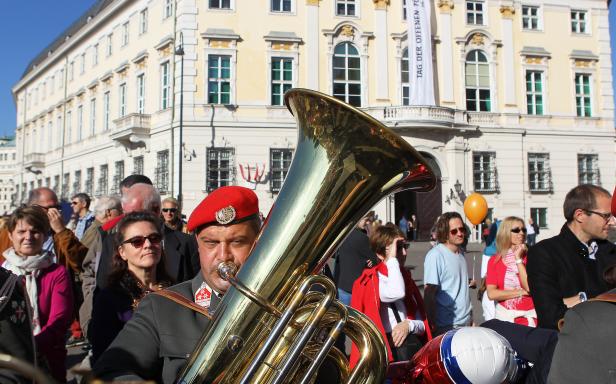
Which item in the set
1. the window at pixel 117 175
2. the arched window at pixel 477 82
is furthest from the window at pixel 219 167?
the arched window at pixel 477 82

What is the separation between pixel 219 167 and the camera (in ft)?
74.5

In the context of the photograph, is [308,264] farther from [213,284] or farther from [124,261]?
[124,261]

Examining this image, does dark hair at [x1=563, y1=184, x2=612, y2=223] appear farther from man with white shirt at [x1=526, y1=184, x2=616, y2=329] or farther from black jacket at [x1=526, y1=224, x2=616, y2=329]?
black jacket at [x1=526, y1=224, x2=616, y2=329]

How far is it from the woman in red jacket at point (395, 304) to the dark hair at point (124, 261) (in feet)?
5.25

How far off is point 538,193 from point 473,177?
3.39 meters

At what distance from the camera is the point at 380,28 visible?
2406 centimetres

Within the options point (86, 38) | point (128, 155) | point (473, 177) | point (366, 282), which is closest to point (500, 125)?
point (473, 177)

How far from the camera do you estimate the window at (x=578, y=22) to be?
2648 centimetres

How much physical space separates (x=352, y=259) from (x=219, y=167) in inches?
671

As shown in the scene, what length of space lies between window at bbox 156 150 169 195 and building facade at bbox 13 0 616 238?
55 mm

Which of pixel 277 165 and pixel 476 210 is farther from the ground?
pixel 277 165

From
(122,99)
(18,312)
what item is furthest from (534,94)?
(18,312)

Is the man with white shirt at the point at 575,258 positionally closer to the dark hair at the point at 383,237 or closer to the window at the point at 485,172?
the dark hair at the point at 383,237

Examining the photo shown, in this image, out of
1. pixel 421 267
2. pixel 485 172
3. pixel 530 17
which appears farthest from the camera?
pixel 530 17
